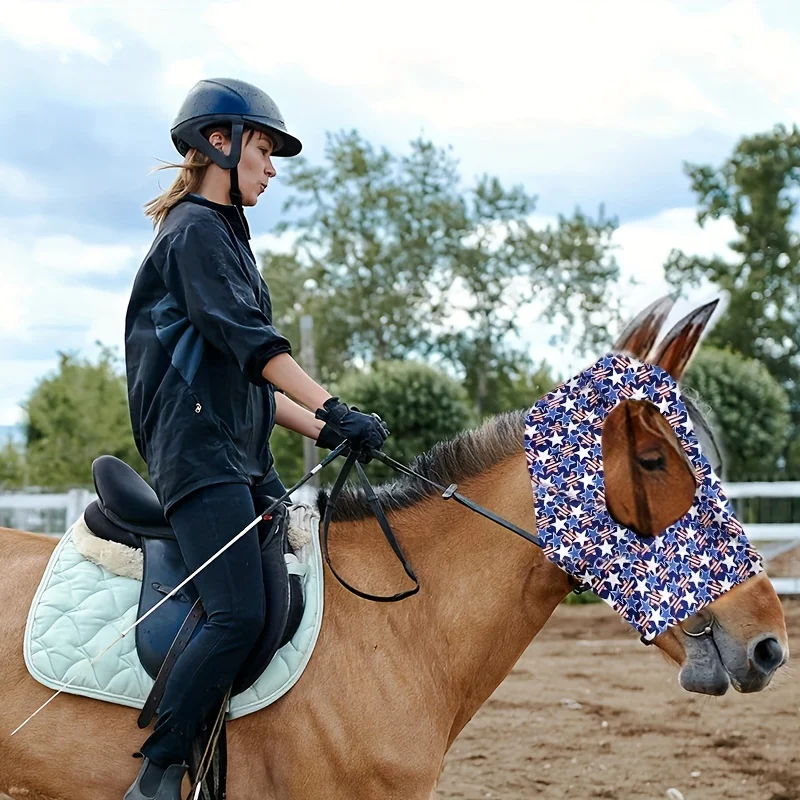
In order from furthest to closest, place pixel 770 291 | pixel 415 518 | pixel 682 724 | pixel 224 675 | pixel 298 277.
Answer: pixel 298 277, pixel 770 291, pixel 682 724, pixel 415 518, pixel 224 675

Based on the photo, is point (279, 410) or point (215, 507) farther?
point (279, 410)

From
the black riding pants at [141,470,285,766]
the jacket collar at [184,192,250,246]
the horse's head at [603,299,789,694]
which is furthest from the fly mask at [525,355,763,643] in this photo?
the jacket collar at [184,192,250,246]

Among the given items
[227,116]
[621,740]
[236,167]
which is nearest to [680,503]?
[236,167]

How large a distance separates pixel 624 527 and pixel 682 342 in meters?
0.57

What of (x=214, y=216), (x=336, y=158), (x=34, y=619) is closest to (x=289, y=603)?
(x=34, y=619)

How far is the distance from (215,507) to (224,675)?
0.46 metres

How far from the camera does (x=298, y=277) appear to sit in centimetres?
3819

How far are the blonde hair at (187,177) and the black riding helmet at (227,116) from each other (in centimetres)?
3

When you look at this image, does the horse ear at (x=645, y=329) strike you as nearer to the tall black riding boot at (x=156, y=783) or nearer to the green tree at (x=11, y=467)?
the tall black riding boot at (x=156, y=783)

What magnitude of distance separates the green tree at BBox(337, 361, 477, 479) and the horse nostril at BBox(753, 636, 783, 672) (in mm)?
14972

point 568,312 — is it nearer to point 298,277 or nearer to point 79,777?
point 298,277

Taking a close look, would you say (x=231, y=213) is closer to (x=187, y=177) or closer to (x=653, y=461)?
(x=187, y=177)

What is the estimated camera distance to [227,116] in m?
2.93

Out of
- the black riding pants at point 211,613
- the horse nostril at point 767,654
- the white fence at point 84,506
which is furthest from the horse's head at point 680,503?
the white fence at point 84,506
